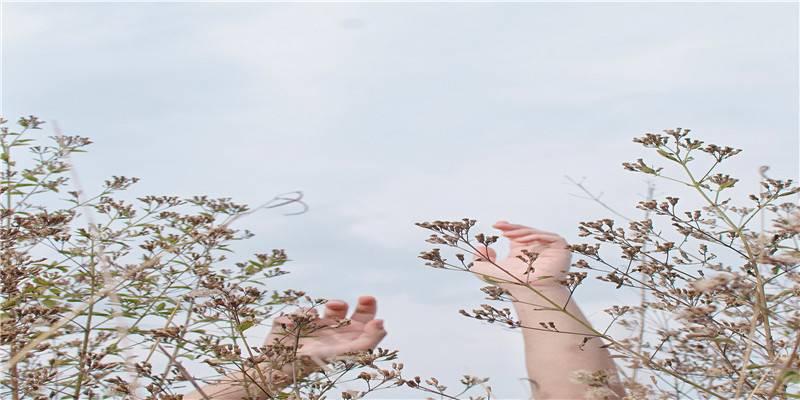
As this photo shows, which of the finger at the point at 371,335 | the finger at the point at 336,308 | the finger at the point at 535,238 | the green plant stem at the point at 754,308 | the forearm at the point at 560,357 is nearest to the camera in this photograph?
the green plant stem at the point at 754,308

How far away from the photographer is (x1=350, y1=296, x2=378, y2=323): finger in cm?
376

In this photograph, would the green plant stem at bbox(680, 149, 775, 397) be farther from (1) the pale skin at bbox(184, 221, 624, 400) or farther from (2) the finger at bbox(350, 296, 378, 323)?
(2) the finger at bbox(350, 296, 378, 323)

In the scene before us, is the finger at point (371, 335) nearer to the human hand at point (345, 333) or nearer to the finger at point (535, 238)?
the human hand at point (345, 333)

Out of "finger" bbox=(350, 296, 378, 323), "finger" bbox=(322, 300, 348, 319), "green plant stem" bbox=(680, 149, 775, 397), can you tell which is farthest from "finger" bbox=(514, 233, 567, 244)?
"green plant stem" bbox=(680, 149, 775, 397)

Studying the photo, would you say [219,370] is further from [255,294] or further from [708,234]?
[708,234]

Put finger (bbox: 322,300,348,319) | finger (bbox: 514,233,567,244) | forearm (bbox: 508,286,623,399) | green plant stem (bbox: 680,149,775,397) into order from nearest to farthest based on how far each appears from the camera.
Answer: green plant stem (bbox: 680,149,775,397) < forearm (bbox: 508,286,623,399) < finger (bbox: 322,300,348,319) < finger (bbox: 514,233,567,244)

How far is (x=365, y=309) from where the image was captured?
3793mm

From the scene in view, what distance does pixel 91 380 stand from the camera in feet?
6.43

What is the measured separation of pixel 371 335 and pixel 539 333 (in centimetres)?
88

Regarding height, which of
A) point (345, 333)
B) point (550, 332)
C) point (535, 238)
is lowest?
point (345, 333)

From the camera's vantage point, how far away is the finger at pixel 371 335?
3570 mm

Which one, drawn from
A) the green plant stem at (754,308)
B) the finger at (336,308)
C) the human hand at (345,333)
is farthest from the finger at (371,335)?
the green plant stem at (754,308)

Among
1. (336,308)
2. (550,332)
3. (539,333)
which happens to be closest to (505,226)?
(539,333)

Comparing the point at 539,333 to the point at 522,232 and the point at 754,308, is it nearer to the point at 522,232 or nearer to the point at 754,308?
the point at 522,232
